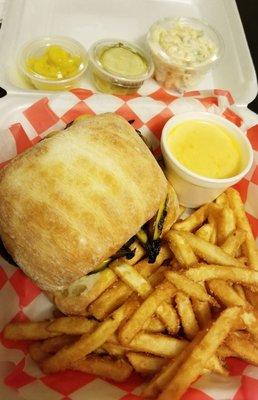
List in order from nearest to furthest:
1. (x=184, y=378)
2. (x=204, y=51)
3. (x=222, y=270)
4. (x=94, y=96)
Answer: (x=184, y=378), (x=222, y=270), (x=94, y=96), (x=204, y=51)

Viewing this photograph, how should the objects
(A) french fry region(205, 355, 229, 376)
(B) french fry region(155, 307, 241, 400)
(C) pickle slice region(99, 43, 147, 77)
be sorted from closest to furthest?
(B) french fry region(155, 307, 241, 400), (A) french fry region(205, 355, 229, 376), (C) pickle slice region(99, 43, 147, 77)

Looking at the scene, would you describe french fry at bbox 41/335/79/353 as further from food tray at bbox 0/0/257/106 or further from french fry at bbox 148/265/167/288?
food tray at bbox 0/0/257/106

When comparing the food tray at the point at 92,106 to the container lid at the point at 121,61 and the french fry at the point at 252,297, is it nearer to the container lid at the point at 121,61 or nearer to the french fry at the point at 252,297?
the container lid at the point at 121,61

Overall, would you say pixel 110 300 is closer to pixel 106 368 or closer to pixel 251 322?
pixel 106 368

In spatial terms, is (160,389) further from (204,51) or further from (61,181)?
(204,51)

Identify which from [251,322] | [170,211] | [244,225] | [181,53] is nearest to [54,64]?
[181,53]

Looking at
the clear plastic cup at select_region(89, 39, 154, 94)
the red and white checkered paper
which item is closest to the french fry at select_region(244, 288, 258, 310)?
the red and white checkered paper

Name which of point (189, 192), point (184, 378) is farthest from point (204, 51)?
point (184, 378)
